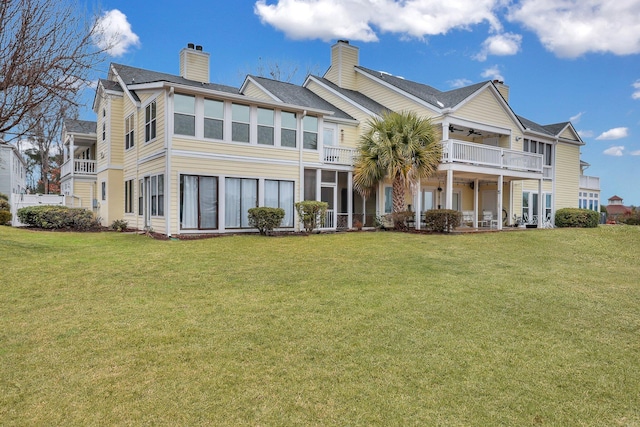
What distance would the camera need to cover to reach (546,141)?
2548cm

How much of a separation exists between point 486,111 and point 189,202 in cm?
1615

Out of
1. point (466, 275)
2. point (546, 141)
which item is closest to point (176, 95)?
point (466, 275)

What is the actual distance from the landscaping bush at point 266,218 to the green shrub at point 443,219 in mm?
6290

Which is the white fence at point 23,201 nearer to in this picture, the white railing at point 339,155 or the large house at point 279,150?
the large house at point 279,150

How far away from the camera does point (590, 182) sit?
31078 mm

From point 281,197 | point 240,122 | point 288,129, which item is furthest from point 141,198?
point 288,129

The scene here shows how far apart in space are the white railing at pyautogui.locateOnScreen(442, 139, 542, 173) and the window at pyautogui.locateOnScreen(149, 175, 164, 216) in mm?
11944

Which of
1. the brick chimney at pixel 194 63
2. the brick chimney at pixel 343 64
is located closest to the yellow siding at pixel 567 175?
the brick chimney at pixel 343 64

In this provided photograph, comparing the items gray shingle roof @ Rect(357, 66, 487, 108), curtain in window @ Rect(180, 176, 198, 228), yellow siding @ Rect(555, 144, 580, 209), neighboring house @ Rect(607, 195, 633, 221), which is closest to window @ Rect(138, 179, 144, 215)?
curtain in window @ Rect(180, 176, 198, 228)

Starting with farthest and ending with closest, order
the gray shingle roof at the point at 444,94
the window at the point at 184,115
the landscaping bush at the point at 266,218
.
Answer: the gray shingle roof at the point at 444,94 < the landscaping bush at the point at 266,218 < the window at the point at 184,115

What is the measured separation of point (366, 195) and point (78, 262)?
43.4ft

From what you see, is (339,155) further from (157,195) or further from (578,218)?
(578,218)

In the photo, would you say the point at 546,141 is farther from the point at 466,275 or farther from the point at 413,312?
the point at 413,312

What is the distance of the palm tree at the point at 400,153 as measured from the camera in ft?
55.3
